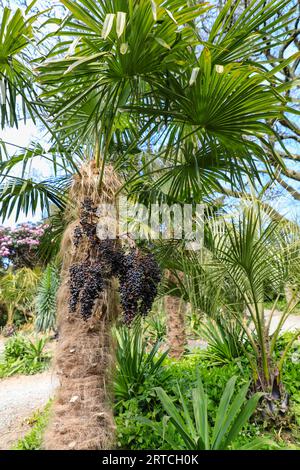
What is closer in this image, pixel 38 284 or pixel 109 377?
pixel 109 377

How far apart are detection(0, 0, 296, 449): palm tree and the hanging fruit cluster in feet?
0.10

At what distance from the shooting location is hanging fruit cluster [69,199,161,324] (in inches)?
80.7

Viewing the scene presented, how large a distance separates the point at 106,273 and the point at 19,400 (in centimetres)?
409

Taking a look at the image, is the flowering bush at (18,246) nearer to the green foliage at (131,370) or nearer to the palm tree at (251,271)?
the green foliage at (131,370)

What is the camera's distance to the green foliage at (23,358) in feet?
22.2

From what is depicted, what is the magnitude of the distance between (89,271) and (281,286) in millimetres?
2088

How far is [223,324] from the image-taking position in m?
4.33

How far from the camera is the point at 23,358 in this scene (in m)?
7.09

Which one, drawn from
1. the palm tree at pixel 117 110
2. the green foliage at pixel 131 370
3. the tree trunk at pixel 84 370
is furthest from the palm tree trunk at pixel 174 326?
the tree trunk at pixel 84 370

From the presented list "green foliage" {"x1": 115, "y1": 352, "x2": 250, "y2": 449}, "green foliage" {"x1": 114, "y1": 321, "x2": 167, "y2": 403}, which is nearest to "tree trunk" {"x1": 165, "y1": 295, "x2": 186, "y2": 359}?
"green foliage" {"x1": 115, "y1": 352, "x2": 250, "y2": 449}

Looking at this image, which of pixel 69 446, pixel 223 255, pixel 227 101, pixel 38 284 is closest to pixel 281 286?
pixel 223 255

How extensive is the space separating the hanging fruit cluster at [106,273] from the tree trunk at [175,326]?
3299mm

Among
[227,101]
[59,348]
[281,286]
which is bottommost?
[59,348]

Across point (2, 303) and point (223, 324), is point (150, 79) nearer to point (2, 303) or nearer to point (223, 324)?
point (223, 324)
